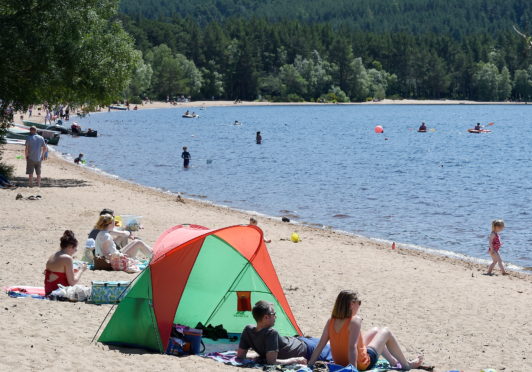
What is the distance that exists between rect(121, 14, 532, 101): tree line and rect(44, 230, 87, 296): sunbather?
139 metres

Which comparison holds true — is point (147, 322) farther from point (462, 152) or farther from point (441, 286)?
point (462, 152)

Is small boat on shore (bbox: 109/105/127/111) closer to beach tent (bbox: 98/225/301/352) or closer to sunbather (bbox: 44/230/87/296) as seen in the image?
sunbather (bbox: 44/230/87/296)

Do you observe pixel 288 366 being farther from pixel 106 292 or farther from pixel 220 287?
pixel 106 292

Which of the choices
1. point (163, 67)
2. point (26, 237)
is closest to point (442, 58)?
point (163, 67)

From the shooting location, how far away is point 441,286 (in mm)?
14438

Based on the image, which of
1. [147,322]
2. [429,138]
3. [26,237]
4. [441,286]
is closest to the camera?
[147,322]

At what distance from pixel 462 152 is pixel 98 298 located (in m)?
57.0

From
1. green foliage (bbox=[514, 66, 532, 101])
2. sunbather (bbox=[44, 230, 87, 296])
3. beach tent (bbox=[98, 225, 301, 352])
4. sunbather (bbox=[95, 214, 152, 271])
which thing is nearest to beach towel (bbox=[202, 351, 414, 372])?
beach tent (bbox=[98, 225, 301, 352])

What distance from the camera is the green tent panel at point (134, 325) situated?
946cm

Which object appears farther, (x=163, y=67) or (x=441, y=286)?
(x=163, y=67)

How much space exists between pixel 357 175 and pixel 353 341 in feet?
113

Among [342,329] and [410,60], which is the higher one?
[410,60]

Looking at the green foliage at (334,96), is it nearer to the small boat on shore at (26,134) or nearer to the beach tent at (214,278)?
the small boat on shore at (26,134)

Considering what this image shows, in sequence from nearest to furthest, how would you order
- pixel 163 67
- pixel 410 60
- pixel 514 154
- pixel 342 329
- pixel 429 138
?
pixel 342 329 < pixel 514 154 < pixel 429 138 < pixel 163 67 < pixel 410 60
